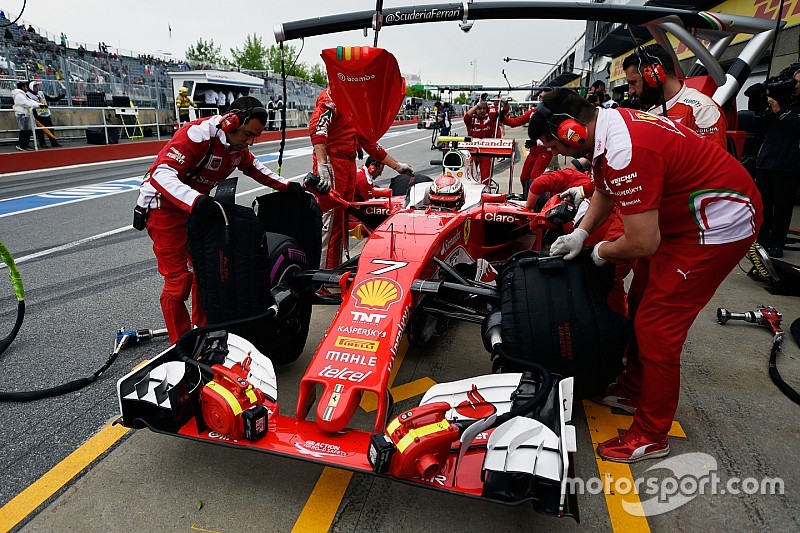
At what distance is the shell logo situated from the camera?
3.03m

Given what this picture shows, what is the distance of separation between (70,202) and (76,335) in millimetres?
6648

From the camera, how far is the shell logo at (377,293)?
3025 mm

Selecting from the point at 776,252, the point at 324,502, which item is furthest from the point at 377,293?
the point at 776,252

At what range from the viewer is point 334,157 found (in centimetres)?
581

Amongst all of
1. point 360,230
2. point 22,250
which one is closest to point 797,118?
point 360,230

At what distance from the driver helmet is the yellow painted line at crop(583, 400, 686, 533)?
87.3 inches

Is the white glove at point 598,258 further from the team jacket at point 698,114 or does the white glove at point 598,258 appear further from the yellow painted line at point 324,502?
the team jacket at point 698,114

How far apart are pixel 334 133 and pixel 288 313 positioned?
2.95 metres

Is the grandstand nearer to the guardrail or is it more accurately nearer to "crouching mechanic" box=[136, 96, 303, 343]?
the guardrail

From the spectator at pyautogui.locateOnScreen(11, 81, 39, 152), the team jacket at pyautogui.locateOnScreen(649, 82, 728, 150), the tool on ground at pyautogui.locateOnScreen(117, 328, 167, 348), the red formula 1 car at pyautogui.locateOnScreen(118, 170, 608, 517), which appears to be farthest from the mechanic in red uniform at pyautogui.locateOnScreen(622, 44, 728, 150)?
the spectator at pyautogui.locateOnScreen(11, 81, 39, 152)

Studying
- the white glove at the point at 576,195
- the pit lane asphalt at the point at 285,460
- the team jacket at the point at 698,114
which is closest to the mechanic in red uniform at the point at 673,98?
the team jacket at the point at 698,114

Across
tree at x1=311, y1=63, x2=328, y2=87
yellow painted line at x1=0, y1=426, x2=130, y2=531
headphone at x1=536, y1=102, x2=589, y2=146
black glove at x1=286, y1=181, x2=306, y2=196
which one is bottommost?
yellow painted line at x1=0, y1=426, x2=130, y2=531

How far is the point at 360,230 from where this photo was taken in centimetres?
654

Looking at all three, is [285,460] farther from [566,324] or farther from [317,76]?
[317,76]
